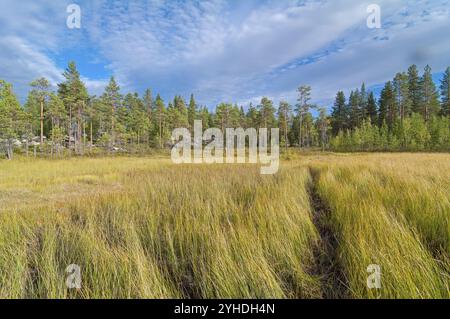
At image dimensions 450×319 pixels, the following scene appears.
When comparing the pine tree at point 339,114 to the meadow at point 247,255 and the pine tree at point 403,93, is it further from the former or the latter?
the meadow at point 247,255

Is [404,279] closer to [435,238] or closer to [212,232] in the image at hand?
[435,238]

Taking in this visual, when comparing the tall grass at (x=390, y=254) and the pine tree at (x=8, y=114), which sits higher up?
the pine tree at (x=8, y=114)

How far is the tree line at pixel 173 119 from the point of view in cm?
3403

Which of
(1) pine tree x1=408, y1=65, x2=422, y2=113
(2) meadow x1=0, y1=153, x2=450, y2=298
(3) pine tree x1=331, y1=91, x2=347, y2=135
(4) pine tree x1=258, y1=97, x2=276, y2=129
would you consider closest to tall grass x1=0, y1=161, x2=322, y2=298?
(2) meadow x1=0, y1=153, x2=450, y2=298

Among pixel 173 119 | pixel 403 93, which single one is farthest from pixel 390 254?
pixel 403 93

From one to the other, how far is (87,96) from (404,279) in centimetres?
4791

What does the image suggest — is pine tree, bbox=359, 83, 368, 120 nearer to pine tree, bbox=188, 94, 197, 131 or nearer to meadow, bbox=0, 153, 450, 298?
pine tree, bbox=188, 94, 197, 131

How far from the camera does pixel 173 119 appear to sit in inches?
2111

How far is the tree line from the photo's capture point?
34031 millimetres

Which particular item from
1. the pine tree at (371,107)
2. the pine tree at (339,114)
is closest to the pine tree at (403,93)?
the pine tree at (371,107)

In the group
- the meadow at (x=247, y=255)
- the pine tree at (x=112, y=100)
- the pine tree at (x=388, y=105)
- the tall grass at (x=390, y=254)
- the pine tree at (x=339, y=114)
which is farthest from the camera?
the pine tree at (x=339, y=114)

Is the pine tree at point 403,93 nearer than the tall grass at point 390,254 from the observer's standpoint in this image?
No

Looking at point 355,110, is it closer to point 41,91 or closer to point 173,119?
point 173,119

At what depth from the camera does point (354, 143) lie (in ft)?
148
